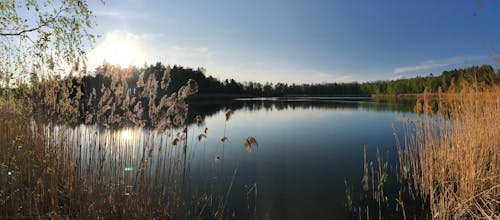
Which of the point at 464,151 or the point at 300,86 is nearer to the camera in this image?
the point at 464,151

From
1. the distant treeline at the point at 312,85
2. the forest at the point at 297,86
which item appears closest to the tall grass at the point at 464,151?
the distant treeline at the point at 312,85

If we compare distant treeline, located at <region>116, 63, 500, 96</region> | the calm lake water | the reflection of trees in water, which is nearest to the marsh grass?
the calm lake water

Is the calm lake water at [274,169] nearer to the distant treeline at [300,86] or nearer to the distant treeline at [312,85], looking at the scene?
the distant treeline at [312,85]

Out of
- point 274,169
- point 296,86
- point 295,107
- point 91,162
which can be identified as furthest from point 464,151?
point 296,86

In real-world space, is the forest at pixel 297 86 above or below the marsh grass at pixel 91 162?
above

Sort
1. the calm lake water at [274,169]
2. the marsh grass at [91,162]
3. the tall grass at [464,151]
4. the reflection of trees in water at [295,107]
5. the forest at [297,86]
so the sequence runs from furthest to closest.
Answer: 1. the forest at [297,86]
2. the reflection of trees in water at [295,107]
3. the tall grass at [464,151]
4. the calm lake water at [274,169]
5. the marsh grass at [91,162]

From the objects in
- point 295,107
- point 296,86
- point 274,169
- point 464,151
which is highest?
point 296,86

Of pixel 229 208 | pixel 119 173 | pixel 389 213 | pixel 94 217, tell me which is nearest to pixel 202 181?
pixel 229 208

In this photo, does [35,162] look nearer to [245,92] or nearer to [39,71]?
[39,71]

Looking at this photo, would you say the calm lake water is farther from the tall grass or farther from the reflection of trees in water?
the reflection of trees in water

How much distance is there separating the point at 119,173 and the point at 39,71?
2.30m

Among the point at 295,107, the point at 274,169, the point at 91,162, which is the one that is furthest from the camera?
the point at 295,107

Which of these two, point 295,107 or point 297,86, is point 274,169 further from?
point 297,86

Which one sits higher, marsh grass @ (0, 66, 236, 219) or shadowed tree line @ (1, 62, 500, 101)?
shadowed tree line @ (1, 62, 500, 101)
